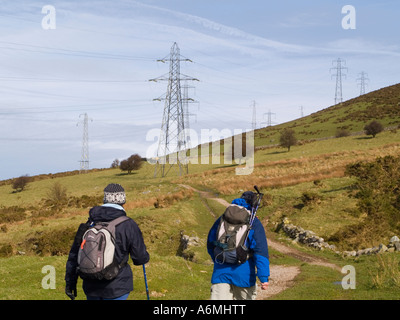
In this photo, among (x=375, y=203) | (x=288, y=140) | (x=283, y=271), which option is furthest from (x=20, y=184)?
(x=283, y=271)

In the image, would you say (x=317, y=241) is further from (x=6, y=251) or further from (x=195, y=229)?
(x=6, y=251)

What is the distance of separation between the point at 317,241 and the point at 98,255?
18.7 meters

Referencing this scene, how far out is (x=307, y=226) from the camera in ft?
86.1

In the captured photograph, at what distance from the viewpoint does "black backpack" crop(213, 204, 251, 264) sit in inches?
267

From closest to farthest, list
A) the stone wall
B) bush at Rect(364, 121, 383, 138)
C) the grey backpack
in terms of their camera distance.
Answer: the grey backpack → the stone wall → bush at Rect(364, 121, 383, 138)

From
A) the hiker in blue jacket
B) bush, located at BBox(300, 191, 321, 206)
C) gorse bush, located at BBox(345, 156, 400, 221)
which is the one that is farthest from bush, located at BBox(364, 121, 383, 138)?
the hiker in blue jacket

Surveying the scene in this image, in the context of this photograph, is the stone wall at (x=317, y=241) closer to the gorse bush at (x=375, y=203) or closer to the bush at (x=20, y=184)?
the gorse bush at (x=375, y=203)

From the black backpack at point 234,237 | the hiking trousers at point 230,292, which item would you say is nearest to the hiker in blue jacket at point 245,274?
the hiking trousers at point 230,292

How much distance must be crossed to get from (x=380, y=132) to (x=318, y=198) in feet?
190

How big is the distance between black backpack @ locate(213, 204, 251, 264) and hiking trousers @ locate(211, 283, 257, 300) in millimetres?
371

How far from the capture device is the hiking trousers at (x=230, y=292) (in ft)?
22.4

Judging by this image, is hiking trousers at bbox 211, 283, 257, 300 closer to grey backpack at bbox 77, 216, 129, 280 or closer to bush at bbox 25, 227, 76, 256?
grey backpack at bbox 77, 216, 129, 280
